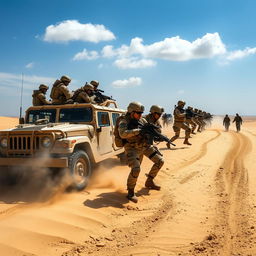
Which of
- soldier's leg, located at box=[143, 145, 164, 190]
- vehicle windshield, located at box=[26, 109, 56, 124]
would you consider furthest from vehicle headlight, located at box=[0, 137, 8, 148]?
soldier's leg, located at box=[143, 145, 164, 190]

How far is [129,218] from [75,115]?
314 cm

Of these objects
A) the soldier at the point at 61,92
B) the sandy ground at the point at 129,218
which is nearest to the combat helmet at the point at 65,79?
the soldier at the point at 61,92

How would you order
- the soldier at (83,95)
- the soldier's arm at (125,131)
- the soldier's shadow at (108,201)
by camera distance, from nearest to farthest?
1. the soldier's shadow at (108,201)
2. the soldier's arm at (125,131)
3. the soldier at (83,95)

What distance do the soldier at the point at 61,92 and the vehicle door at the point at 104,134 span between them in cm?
106

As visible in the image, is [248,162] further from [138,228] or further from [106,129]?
[138,228]

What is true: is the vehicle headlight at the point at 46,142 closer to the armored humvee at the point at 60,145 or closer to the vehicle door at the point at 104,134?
the armored humvee at the point at 60,145

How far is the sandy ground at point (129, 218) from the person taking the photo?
10.5 ft

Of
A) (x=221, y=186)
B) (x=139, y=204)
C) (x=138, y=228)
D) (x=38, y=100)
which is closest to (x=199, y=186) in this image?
(x=221, y=186)

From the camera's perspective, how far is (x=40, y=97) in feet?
24.3

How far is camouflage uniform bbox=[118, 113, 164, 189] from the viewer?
4.84 meters

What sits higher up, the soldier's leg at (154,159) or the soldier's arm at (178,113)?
the soldier's arm at (178,113)

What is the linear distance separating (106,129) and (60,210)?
118 inches

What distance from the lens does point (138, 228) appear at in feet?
12.4

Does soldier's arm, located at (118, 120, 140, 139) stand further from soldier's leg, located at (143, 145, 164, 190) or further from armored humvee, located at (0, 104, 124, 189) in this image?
armored humvee, located at (0, 104, 124, 189)
